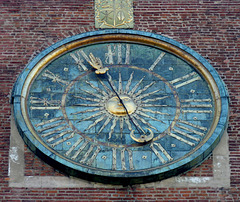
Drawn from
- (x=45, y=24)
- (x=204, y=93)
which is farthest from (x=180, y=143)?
(x=45, y=24)

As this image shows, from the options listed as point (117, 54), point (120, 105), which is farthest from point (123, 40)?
point (120, 105)

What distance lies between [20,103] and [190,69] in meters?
4.08

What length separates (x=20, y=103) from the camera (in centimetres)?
2316

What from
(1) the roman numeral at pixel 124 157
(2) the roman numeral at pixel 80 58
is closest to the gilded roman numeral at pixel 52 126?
(1) the roman numeral at pixel 124 157

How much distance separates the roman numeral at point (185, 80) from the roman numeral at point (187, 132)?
1035 millimetres

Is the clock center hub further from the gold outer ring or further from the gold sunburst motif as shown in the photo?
the gold outer ring

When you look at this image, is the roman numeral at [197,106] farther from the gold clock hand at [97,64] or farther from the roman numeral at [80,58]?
the roman numeral at [80,58]

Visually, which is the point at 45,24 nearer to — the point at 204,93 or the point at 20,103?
the point at 20,103

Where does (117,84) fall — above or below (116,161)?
above

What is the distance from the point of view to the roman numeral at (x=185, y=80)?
78.1ft

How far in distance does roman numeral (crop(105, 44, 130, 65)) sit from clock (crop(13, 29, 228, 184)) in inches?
0.5

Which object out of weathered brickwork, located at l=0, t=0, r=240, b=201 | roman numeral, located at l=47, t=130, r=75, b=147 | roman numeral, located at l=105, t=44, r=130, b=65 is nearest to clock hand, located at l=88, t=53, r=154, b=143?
roman numeral, located at l=105, t=44, r=130, b=65

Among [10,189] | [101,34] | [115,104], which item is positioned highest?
[101,34]

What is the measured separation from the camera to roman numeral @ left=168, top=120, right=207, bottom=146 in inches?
902
